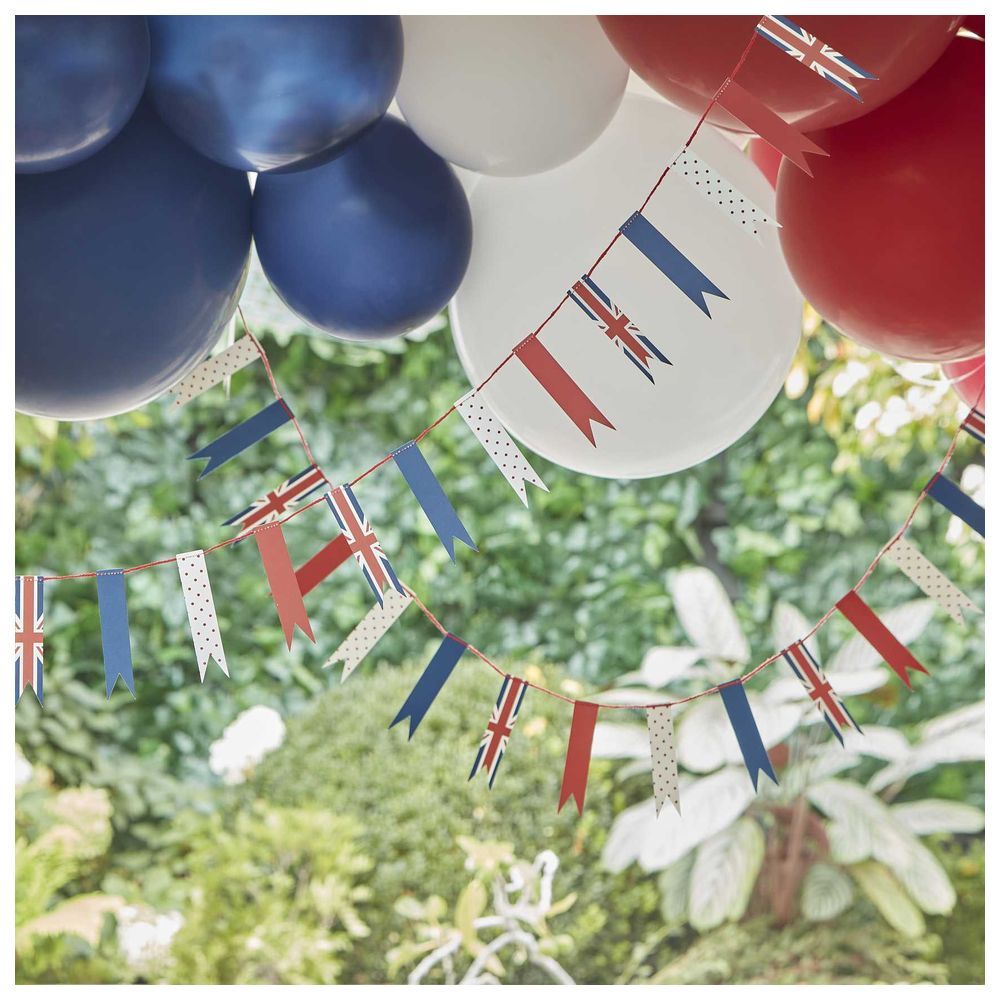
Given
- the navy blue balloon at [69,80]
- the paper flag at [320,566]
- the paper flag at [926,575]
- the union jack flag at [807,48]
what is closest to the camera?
the navy blue balloon at [69,80]

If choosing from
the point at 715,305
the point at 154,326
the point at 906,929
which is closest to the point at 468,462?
the point at 906,929

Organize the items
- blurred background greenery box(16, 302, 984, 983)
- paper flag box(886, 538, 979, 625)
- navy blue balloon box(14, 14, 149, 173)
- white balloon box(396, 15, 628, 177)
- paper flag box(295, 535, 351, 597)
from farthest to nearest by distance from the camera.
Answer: blurred background greenery box(16, 302, 984, 983) → paper flag box(886, 538, 979, 625) → paper flag box(295, 535, 351, 597) → white balloon box(396, 15, 628, 177) → navy blue balloon box(14, 14, 149, 173)

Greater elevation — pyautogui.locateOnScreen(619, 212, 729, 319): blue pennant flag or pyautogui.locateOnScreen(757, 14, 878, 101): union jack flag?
pyautogui.locateOnScreen(757, 14, 878, 101): union jack flag

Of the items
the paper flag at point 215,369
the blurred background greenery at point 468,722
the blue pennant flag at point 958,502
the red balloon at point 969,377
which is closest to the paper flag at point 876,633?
the blue pennant flag at point 958,502

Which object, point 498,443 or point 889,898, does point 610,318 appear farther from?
point 889,898

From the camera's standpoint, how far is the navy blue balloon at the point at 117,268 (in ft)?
2.29

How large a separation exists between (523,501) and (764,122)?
0.99 feet

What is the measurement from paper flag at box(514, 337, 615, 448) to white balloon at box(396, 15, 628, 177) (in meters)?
0.16

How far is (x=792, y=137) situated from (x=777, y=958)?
6.72 ft

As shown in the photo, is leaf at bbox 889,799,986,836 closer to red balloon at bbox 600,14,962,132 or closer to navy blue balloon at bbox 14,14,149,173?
red balloon at bbox 600,14,962,132

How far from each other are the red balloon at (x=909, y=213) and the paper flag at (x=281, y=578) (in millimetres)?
481

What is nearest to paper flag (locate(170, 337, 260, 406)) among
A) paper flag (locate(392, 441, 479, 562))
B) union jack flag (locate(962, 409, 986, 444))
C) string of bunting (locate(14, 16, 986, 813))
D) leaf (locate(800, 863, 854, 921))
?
string of bunting (locate(14, 16, 986, 813))

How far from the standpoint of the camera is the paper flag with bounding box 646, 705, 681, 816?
0.96m

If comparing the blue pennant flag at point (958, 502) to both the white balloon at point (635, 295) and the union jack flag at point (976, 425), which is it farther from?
the white balloon at point (635, 295)
